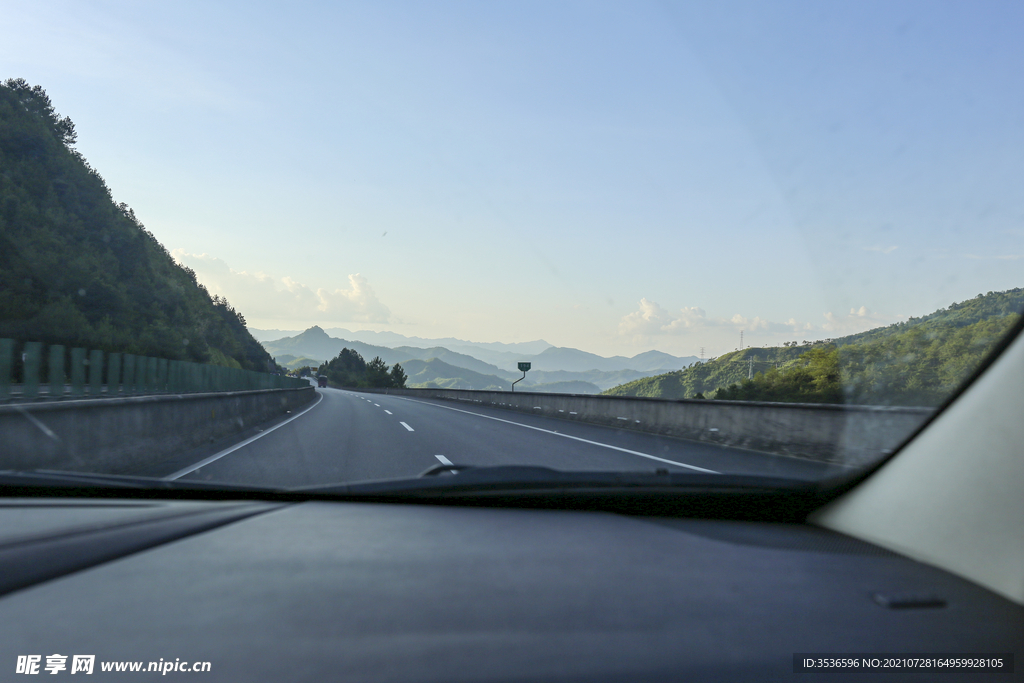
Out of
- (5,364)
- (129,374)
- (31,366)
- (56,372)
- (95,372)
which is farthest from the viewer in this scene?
(129,374)

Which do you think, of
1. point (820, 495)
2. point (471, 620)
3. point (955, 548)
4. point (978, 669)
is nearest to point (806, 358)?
point (820, 495)

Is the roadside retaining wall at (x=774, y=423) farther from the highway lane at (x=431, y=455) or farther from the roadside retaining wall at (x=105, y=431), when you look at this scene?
the roadside retaining wall at (x=105, y=431)

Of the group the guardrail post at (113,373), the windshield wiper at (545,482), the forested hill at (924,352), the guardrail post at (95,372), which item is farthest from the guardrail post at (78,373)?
the forested hill at (924,352)

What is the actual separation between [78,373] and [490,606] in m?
18.0

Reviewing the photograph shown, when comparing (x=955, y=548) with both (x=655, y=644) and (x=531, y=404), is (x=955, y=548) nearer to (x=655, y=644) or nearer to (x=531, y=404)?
(x=655, y=644)

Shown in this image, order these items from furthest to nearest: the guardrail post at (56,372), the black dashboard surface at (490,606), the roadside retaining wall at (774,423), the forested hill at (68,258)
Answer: the forested hill at (68,258) → the guardrail post at (56,372) → the roadside retaining wall at (774,423) → the black dashboard surface at (490,606)

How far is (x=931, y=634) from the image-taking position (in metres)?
1.98

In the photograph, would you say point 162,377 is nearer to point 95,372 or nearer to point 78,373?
point 95,372

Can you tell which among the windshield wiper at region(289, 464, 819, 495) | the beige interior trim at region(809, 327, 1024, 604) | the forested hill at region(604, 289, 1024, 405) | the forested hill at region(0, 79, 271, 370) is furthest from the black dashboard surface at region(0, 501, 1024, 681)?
the forested hill at region(0, 79, 271, 370)

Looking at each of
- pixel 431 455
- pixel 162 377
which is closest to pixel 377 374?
pixel 162 377

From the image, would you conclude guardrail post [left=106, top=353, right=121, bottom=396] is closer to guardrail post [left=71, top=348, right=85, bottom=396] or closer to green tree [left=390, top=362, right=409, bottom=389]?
guardrail post [left=71, top=348, right=85, bottom=396]

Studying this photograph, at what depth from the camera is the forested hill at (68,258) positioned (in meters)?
56.2

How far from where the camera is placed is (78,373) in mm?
16250

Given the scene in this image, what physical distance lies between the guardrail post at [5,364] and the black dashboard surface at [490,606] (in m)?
11.7
